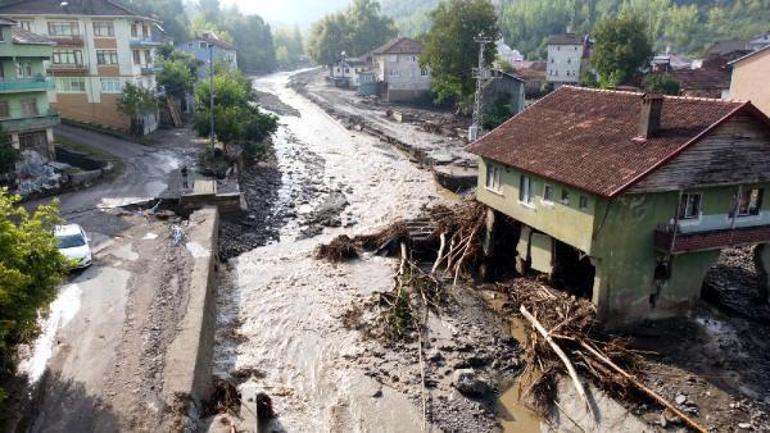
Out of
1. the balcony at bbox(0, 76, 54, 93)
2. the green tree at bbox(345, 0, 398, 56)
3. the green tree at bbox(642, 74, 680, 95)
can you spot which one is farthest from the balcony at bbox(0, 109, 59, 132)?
the green tree at bbox(345, 0, 398, 56)

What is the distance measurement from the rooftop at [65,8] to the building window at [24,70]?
1291 cm

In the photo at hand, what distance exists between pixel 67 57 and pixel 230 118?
1799 centimetres

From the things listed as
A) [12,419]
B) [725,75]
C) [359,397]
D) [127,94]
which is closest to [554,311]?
[359,397]

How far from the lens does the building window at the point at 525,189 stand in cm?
2619

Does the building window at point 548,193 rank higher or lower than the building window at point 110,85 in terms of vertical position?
lower

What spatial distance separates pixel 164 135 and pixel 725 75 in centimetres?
6754

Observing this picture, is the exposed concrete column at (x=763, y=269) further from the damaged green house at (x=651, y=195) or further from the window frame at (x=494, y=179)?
the window frame at (x=494, y=179)

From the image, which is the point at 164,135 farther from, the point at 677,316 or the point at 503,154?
the point at 677,316

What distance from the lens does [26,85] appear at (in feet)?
131

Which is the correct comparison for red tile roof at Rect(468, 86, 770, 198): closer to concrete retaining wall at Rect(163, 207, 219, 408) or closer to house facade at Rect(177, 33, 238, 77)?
concrete retaining wall at Rect(163, 207, 219, 408)

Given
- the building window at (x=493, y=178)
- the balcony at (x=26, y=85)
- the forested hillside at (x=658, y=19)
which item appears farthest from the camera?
the forested hillside at (x=658, y=19)

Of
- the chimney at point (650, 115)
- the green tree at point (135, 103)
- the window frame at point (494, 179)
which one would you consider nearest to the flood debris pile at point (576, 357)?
the window frame at point (494, 179)

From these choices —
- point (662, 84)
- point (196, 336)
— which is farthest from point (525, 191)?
point (662, 84)

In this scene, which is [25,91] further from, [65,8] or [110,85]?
[65,8]
